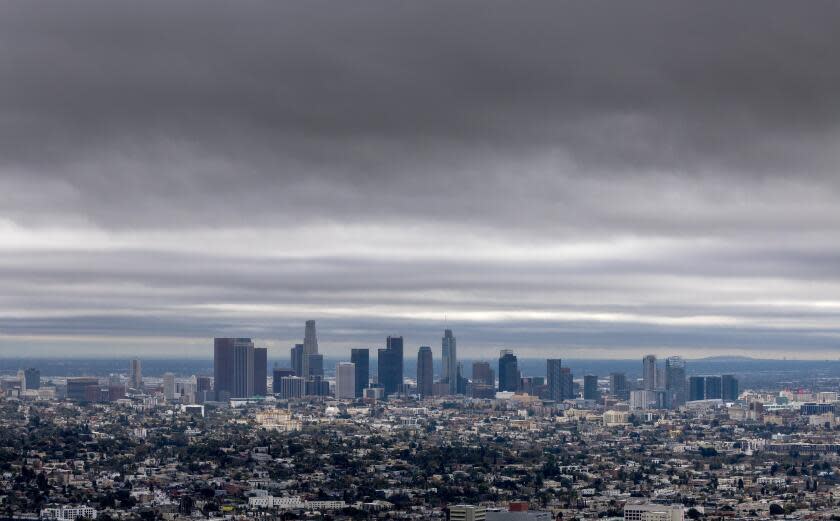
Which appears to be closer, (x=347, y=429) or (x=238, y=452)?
(x=238, y=452)

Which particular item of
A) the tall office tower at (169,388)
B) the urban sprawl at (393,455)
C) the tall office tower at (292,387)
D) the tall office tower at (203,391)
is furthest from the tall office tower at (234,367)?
the tall office tower at (169,388)

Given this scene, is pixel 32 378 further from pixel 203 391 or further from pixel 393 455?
pixel 393 455

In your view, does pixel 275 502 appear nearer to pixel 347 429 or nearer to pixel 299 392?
pixel 347 429

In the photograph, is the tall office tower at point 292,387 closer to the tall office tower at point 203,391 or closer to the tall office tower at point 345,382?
the tall office tower at point 345,382

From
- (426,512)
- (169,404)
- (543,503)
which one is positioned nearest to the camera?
(426,512)

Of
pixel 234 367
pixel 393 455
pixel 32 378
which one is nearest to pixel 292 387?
pixel 234 367

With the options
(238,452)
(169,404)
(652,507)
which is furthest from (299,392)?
(652,507)
